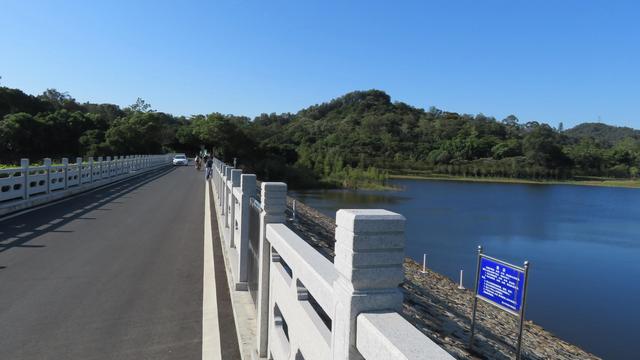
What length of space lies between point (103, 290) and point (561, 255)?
30.5m

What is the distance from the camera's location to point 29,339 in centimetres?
452

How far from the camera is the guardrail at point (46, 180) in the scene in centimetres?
1307

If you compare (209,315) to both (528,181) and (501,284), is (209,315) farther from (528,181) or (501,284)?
(528,181)

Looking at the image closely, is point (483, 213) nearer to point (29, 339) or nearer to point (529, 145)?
point (29, 339)

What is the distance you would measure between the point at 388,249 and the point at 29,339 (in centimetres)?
415

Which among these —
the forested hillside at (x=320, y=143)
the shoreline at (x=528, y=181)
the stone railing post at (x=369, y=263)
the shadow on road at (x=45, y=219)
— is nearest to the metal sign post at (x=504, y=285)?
the stone railing post at (x=369, y=263)

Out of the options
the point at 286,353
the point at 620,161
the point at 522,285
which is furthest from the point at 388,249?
the point at 620,161

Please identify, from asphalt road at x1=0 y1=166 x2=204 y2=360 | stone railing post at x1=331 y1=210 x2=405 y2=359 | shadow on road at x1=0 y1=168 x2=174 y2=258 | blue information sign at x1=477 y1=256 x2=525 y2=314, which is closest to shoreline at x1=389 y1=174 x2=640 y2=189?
shadow on road at x1=0 y1=168 x2=174 y2=258

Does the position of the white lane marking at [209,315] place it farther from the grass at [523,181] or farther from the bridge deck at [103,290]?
the grass at [523,181]

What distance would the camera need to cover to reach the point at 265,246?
4160 mm

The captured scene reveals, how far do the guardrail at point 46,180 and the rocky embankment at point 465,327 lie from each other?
7.48m

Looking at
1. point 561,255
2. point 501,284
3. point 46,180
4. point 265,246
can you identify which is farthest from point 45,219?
point 561,255

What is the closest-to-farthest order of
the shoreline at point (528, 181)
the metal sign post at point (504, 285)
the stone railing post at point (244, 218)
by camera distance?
the stone railing post at point (244, 218)
the metal sign post at point (504, 285)
the shoreline at point (528, 181)

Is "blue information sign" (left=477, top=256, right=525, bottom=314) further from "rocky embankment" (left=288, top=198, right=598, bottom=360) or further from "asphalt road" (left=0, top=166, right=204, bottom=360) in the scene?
"asphalt road" (left=0, top=166, right=204, bottom=360)
